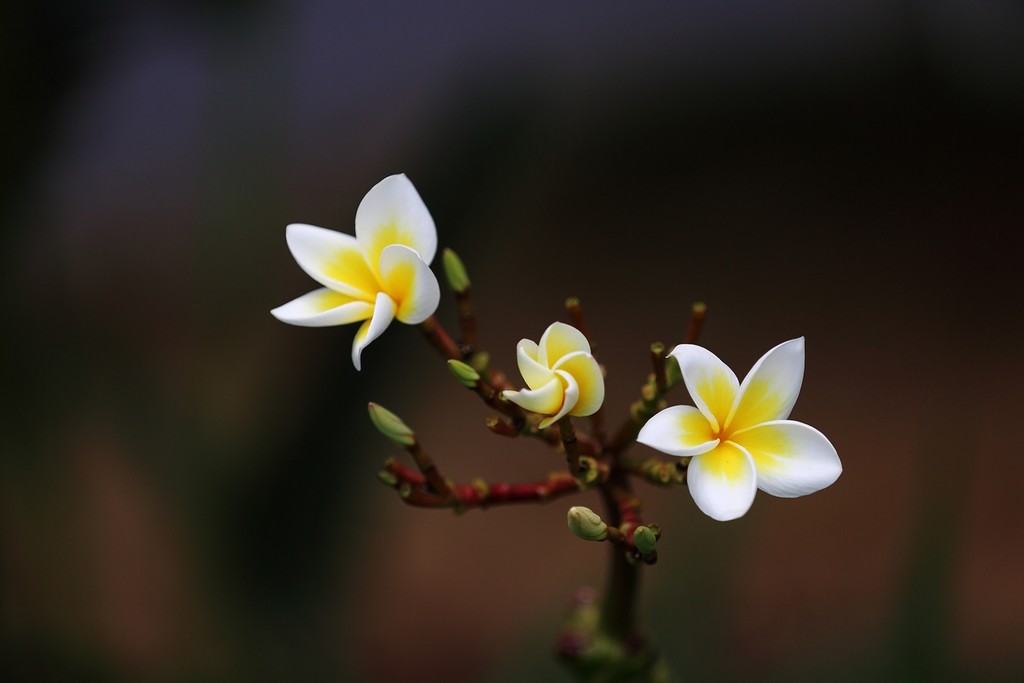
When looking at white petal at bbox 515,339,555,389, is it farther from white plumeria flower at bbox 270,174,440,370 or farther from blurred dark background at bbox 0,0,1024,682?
blurred dark background at bbox 0,0,1024,682

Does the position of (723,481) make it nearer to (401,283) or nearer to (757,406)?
(757,406)

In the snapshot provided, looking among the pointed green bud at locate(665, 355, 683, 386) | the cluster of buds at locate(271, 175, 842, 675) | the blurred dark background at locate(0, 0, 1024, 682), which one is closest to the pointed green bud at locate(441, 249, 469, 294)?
the cluster of buds at locate(271, 175, 842, 675)

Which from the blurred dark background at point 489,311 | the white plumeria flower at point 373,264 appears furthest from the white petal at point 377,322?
the blurred dark background at point 489,311

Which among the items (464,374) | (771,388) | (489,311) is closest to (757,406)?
(771,388)

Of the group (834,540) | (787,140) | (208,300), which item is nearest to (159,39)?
(208,300)

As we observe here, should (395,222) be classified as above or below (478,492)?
above

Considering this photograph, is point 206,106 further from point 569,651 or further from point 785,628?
point 785,628

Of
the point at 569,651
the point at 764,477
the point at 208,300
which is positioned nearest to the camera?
the point at 764,477
